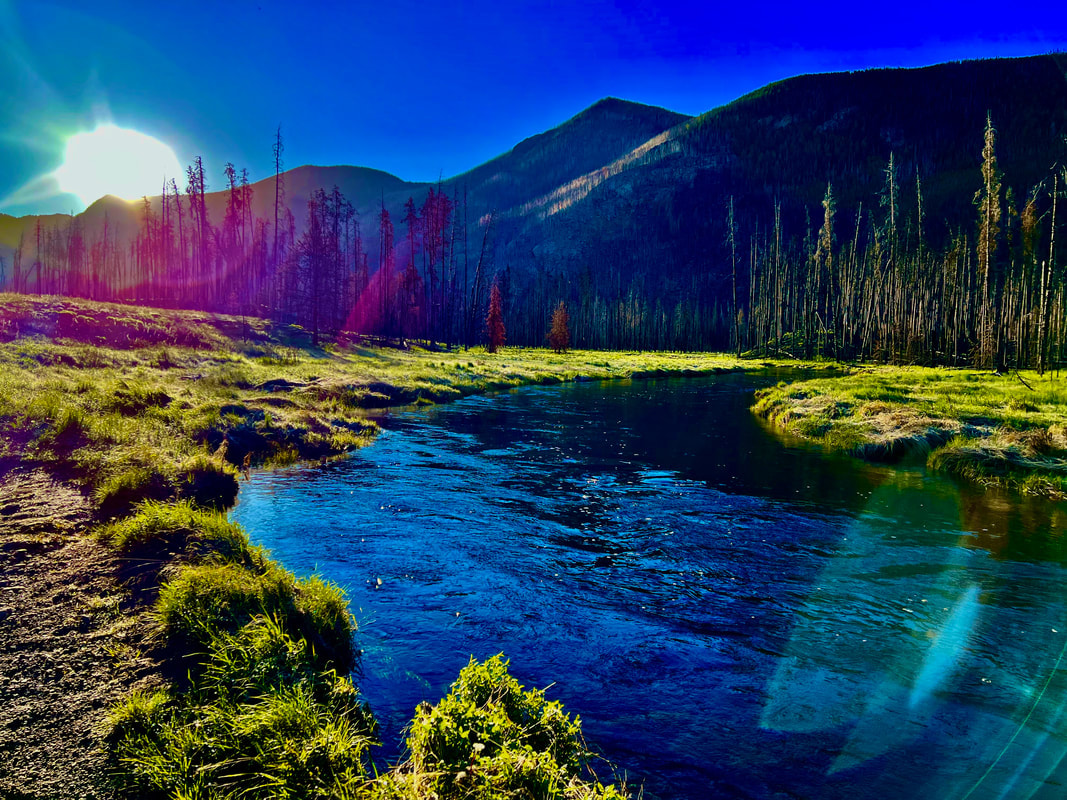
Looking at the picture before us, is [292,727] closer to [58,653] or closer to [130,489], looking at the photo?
[58,653]

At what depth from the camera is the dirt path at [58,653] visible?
4074 mm

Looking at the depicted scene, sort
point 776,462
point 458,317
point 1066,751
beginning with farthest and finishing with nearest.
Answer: point 458,317 → point 776,462 → point 1066,751

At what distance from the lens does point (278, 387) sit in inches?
1046

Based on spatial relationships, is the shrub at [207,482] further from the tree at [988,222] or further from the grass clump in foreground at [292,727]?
the tree at [988,222]

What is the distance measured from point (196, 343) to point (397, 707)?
4236 cm

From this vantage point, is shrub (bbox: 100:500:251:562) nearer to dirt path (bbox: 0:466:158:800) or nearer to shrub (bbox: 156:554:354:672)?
dirt path (bbox: 0:466:158:800)

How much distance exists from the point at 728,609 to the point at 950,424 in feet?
51.9

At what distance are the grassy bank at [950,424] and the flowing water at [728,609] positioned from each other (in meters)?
1.22

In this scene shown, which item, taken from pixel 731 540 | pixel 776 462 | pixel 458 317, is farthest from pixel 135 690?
pixel 458 317

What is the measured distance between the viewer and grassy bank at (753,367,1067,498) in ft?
49.8

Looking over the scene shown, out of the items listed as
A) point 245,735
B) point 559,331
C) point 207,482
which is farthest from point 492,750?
point 559,331

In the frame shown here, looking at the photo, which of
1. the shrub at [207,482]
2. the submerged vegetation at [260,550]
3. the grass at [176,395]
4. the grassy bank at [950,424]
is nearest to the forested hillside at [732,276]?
the grassy bank at [950,424]

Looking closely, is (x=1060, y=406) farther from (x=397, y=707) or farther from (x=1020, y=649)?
(x=397, y=707)

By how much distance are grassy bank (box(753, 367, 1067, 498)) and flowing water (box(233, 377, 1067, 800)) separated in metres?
1.22
